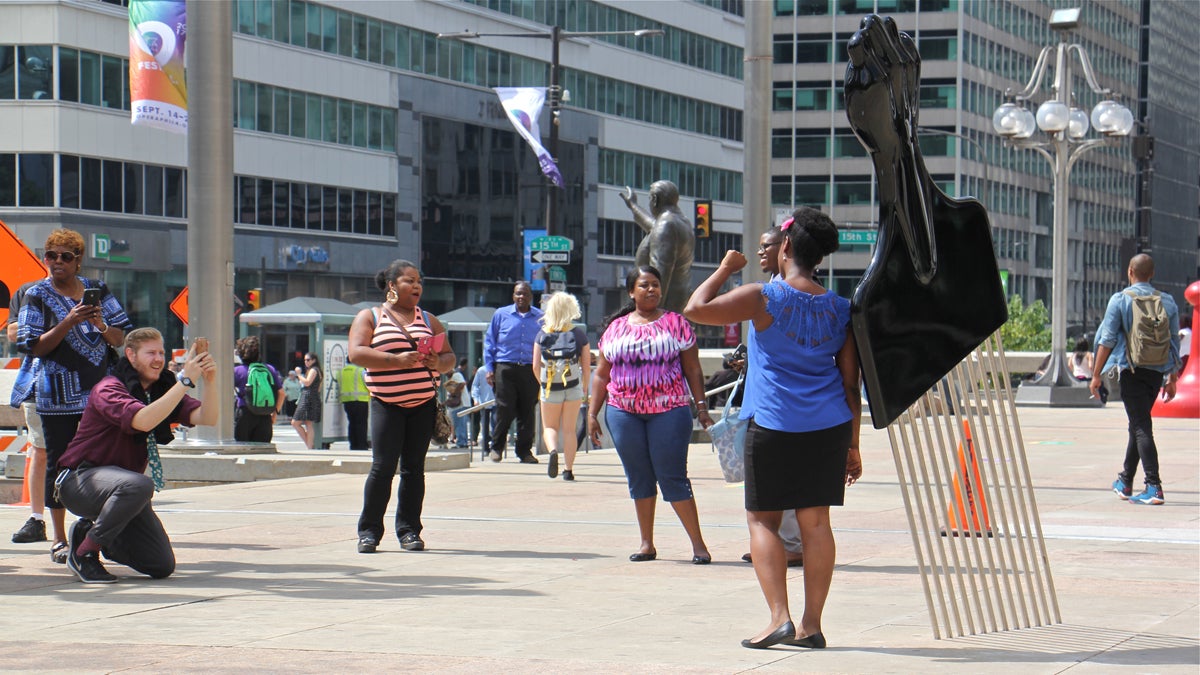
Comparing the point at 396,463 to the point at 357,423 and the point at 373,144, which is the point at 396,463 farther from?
the point at 373,144

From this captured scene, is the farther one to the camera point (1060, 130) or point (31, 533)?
point (1060, 130)

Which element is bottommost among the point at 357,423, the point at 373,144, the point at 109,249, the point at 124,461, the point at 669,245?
the point at 357,423

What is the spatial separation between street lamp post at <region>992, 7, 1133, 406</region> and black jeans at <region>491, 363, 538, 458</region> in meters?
17.0

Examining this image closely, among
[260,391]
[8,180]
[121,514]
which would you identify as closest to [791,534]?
[121,514]

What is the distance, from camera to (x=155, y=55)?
1201 inches

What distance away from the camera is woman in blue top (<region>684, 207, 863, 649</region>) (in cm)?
716

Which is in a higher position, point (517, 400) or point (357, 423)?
point (517, 400)

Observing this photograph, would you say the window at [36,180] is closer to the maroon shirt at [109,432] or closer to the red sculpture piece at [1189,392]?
the red sculpture piece at [1189,392]

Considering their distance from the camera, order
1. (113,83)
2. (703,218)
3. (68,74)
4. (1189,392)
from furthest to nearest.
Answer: (113,83) → (68,74) → (703,218) → (1189,392)

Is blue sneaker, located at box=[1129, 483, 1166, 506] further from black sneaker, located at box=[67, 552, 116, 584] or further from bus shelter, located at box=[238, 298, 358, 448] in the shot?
bus shelter, located at box=[238, 298, 358, 448]

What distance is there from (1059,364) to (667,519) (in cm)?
2733

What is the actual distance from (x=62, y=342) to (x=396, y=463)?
76.3 inches

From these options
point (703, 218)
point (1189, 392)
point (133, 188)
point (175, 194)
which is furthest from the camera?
point (175, 194)

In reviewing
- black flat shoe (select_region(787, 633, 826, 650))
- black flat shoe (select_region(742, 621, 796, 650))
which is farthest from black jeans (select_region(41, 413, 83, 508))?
black flat shoe (select_region(787, 633, 826, 650))
